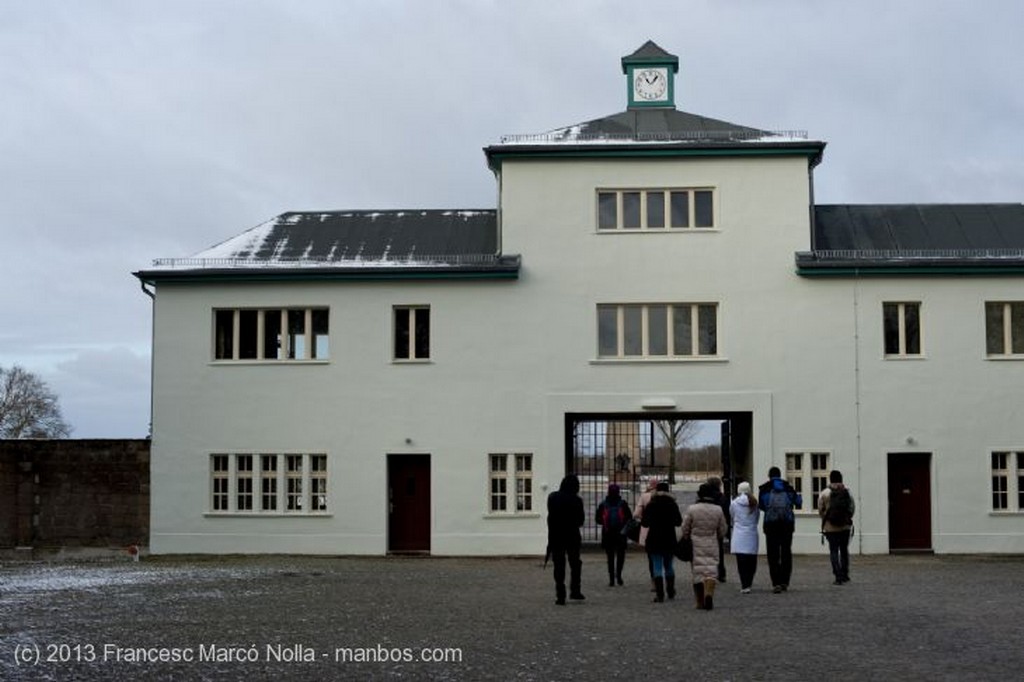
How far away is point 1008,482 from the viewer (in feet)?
93.6

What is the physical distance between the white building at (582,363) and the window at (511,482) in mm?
54

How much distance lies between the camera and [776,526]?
2009 cm

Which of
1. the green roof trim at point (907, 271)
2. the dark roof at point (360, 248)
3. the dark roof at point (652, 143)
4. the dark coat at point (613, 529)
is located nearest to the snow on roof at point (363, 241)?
the dark roof at point (360, 248)

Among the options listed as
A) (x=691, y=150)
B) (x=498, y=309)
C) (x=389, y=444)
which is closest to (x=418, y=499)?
(x=389, y=444)

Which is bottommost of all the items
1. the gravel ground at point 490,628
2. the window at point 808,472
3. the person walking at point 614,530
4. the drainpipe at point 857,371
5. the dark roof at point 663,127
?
the gravel ground at point 490,628

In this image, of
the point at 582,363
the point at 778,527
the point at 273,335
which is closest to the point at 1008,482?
the point at 582,363

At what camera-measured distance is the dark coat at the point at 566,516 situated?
1805 cm

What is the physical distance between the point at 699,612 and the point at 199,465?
1608 centimetres

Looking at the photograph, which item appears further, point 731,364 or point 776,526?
point 731,364

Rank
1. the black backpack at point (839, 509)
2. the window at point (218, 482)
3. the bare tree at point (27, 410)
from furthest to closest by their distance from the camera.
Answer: the bare tree at point (27, 410) < the window at point (218, 482) < the black backpack at point (839, 509)

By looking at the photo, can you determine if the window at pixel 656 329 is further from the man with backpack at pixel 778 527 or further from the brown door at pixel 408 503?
the man with backpack at pixel 778 527

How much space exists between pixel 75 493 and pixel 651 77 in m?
17.4

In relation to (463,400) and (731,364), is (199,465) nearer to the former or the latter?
(463,400)

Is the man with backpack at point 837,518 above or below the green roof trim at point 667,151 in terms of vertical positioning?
below
